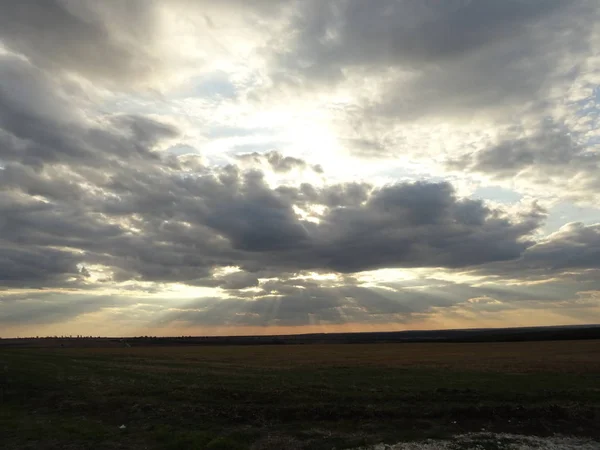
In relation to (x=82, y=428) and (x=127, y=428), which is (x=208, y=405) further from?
(x=82, y=428)

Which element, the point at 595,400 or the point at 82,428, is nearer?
the point at 82,428

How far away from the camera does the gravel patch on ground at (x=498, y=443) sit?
2055cm

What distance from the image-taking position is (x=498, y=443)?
835 inches

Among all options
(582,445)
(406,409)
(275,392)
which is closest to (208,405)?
(275,392)

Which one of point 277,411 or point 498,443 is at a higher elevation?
point 277,411

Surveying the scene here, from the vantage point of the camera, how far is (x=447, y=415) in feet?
84.8

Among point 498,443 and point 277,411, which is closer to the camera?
point 498,443

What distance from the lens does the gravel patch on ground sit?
20.5 metres

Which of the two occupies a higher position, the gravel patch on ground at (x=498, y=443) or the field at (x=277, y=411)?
the field at (x=277, y=411)

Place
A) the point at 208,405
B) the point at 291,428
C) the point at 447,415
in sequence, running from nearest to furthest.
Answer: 1. the point at 291,428
2. the point at 447,415
3. the point at 208,405

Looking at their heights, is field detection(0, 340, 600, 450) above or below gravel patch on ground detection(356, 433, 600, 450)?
above

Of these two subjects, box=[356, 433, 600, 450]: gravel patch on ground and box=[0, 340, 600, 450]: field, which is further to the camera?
box=[0, 340, 600, 450]: field

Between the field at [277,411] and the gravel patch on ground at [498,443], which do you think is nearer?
the gravel patch on ground at [498,443]

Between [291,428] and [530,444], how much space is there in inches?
468
